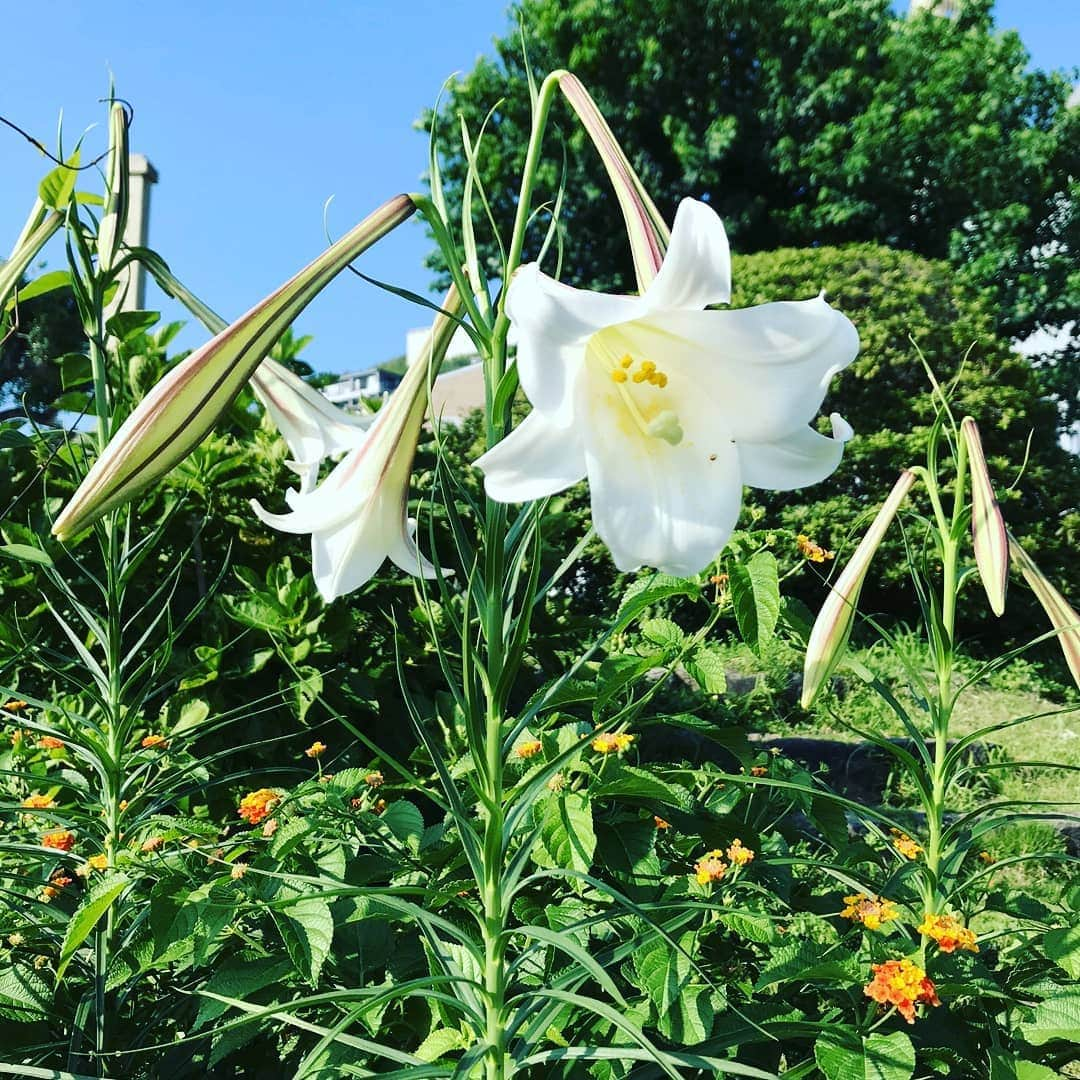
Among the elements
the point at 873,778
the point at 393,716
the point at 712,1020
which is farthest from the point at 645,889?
the point at 873,778

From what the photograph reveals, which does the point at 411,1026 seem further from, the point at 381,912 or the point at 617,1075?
the point at 617,1075

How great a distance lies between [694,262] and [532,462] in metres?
0.18

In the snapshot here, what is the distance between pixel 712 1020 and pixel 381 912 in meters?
0.41

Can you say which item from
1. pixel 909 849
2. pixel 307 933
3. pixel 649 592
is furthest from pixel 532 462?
pixel 909 849

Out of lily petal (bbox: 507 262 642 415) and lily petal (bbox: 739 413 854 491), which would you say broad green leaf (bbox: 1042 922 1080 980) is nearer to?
lily petal (bbox: 739 413 854 491)

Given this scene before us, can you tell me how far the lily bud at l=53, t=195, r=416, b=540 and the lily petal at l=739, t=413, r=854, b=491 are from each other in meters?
0.37

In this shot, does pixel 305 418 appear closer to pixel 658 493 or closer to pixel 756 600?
pixel 658 493

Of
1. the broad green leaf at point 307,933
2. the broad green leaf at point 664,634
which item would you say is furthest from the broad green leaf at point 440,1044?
the broad green leaf at point 664,634

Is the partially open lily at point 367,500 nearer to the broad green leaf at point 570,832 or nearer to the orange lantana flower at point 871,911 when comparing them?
the broad green leaf at point 570,832

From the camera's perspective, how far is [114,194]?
4.15ft

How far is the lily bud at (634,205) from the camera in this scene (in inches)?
29.4

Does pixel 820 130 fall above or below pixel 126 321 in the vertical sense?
above

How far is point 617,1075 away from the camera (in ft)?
3.35

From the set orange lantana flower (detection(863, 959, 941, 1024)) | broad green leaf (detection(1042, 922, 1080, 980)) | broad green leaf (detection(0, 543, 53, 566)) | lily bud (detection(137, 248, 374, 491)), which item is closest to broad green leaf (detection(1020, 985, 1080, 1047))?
broad green leaf (detection(1042, 922, 1080, 980))
